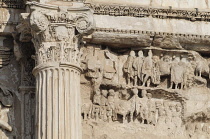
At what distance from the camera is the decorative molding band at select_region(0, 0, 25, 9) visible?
55.9ft

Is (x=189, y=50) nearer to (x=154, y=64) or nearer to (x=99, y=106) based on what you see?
(x=154, y=64)

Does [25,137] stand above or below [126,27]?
below

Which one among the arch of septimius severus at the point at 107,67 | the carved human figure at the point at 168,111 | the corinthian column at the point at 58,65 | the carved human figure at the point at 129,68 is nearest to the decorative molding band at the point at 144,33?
the arch of septimius severus at the point at 107,67

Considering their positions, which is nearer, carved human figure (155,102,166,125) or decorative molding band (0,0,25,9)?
decorative molding band (0,0,25,9)

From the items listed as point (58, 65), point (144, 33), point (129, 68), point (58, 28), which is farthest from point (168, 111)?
point (58, 28)

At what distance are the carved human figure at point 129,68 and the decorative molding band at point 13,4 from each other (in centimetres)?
195

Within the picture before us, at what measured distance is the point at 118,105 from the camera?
17219mm

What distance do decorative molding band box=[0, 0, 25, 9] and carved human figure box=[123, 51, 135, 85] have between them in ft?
6.41

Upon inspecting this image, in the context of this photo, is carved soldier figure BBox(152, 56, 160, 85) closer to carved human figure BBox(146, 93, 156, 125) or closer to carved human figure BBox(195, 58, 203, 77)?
carved human figure BBox(146, 93, 156, 125)

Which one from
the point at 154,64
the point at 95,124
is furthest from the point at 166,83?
the point at 95,124

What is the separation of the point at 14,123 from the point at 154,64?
2.60 metres

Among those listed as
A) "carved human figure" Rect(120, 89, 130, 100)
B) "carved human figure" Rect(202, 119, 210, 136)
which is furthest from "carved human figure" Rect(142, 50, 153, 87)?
"carved human figure" Rect(202, 119, 210, 136)

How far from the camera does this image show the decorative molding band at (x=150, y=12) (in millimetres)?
17312

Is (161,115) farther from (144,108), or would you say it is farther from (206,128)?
(206,128)
